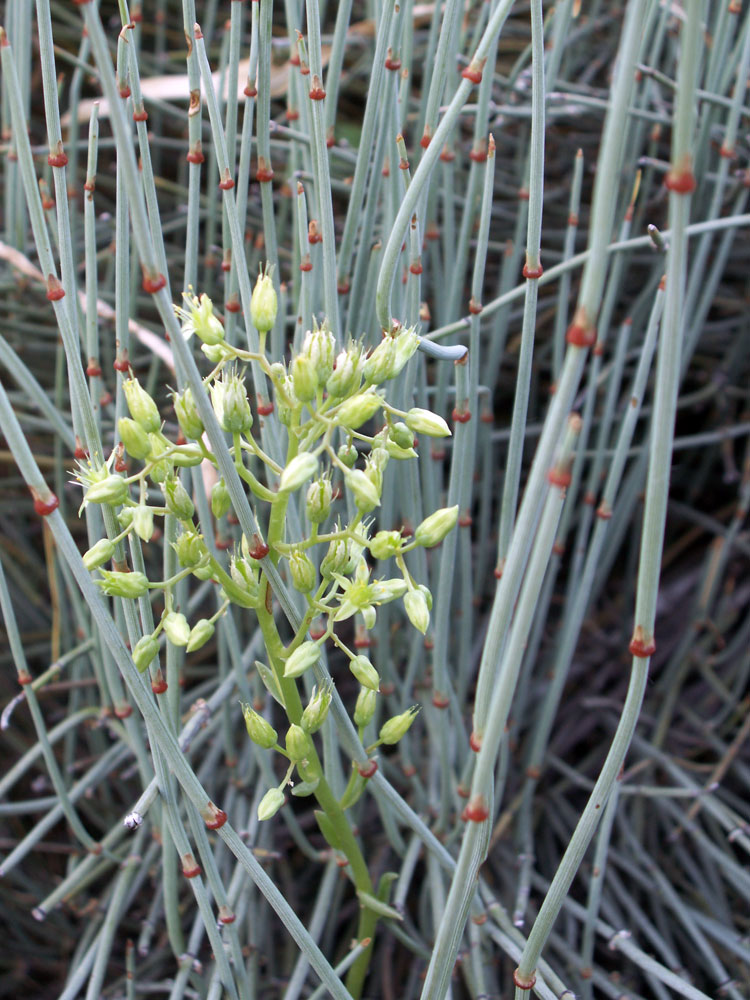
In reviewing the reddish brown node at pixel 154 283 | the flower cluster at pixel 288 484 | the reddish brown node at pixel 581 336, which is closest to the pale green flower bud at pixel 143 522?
the flower cluster at pixel 288 484

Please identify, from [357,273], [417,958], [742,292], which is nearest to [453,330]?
[357,273]

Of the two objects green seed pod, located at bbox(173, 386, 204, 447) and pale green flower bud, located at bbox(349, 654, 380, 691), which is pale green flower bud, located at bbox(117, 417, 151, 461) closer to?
green seed pod, located at bbox(173, 386, 204, 447)

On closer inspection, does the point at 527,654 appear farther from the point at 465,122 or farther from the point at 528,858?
the point at 465,122

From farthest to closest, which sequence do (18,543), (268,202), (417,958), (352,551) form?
(18,543) → (417,958) → (268,202) → (352,551)

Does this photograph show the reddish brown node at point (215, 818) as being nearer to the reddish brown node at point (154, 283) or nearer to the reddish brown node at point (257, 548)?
the reddish brown node at point (257, 548)

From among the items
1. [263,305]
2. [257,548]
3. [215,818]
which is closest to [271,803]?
[215,818]
